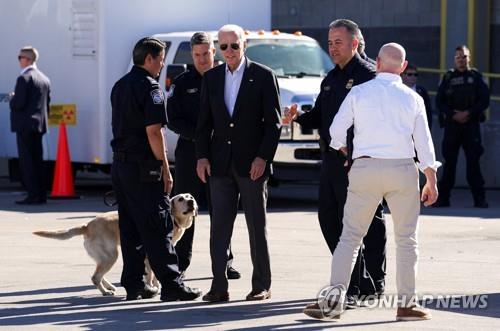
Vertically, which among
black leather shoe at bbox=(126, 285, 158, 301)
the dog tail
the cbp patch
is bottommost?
black leather shoe at bbox=(126, 285, 158, 301)

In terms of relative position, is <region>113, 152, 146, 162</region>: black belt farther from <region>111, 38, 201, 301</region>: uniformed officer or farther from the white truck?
the white truck

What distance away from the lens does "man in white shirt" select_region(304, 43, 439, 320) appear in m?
8.05

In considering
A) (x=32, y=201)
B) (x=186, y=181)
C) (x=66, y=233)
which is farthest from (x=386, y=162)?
(x=32, y=201)

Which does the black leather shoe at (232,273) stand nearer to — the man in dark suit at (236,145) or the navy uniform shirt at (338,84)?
the man in dark suit at (236,145)

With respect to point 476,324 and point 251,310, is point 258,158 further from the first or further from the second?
point 476,324

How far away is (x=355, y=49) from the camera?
349 inches

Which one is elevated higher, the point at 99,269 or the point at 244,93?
the point at 244,93

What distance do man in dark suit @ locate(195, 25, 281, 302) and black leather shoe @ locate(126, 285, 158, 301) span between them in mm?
460

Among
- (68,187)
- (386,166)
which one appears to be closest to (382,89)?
(386,166)

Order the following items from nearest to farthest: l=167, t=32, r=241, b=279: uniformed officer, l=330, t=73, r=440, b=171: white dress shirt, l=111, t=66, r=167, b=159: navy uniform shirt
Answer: l=330, t=73, r=440, b=171: white dress shirt → l=111, t=66, r=167, b=159: navy uniform shirt → l=167, t=32, r=241, b=279: uniformed officer

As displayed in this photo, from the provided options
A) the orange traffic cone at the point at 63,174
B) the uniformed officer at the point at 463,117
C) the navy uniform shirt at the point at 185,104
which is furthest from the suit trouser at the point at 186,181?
the orange traffic cone at the point at 63,174

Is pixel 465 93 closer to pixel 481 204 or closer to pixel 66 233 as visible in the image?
pixel 481 204

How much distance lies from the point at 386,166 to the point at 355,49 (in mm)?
1160

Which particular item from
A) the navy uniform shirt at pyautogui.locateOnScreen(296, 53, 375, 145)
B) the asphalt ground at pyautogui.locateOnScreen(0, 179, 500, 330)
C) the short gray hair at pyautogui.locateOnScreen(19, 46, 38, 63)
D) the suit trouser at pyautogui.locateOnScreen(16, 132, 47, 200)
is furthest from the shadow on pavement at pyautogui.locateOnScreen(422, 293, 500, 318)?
the short gray hair at pyautogui.locateOnScreen(19, 46, 38, 63)
